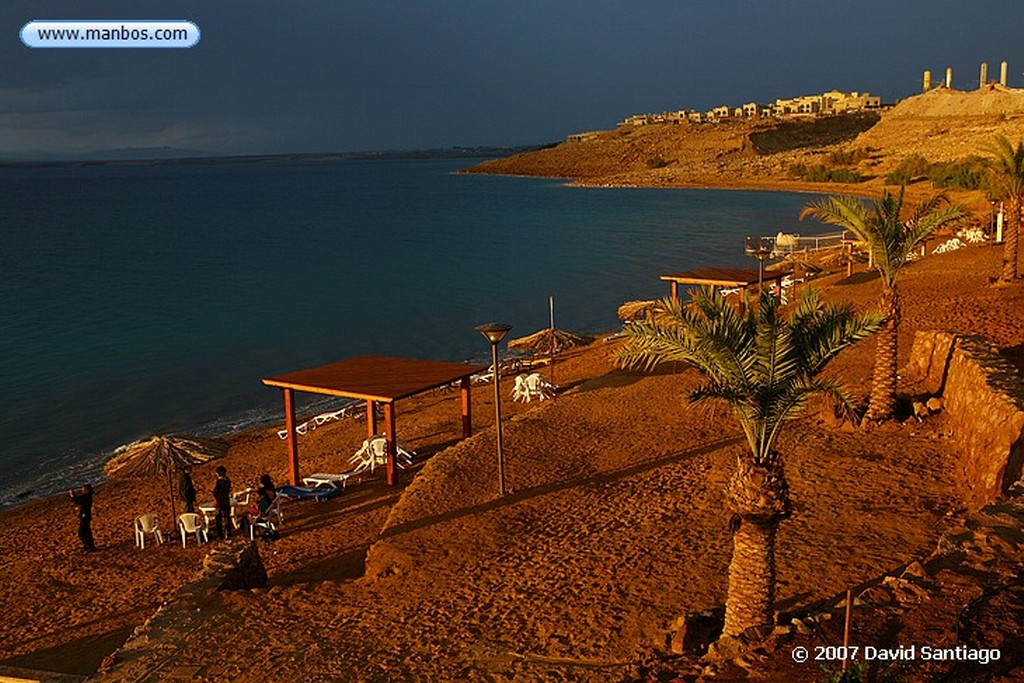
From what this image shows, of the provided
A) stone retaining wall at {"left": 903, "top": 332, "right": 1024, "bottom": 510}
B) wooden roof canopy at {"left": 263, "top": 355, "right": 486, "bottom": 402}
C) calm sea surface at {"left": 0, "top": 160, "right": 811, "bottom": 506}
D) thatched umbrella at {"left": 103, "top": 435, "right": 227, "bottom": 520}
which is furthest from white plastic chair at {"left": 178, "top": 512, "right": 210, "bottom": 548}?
stone retaining wall at {"left": 903, "top": 332, "right": 1024, "bottom": 510}

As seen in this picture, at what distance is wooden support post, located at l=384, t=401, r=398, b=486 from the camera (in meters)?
13.7

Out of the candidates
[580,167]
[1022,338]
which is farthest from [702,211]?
[580,167]

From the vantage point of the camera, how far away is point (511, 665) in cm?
750

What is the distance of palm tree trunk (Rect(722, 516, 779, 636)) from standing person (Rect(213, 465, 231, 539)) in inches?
322

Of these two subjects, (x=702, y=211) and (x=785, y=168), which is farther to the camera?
(x=785, y=168)

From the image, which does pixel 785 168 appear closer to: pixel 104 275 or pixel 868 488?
pixel 104 275

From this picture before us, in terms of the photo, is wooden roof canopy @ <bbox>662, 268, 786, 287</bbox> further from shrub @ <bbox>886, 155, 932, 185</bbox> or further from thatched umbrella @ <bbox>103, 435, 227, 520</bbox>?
shrub @ <bbox>886, 155, 932, 185</bbox>

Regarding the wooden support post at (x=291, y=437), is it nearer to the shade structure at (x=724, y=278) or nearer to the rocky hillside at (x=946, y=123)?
the shade structure at (x=724, y=278)

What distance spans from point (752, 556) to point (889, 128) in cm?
12103

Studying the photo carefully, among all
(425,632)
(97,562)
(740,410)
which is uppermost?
(740,410)

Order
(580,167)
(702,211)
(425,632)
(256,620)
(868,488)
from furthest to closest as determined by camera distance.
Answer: (580,167)
(702,211)
(868,488)
(256,620)
(425,632)

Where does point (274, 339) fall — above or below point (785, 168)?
below

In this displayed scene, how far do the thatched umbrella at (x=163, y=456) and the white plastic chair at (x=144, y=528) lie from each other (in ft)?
2.34

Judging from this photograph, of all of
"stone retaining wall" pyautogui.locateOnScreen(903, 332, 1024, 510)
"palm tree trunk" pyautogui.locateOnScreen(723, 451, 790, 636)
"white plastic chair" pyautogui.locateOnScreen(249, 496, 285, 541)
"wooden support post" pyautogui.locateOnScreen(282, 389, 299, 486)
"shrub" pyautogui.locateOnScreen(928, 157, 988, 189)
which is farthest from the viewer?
"shrub" pyautogui.locateOnScreen(928, 157, 988, 189)
